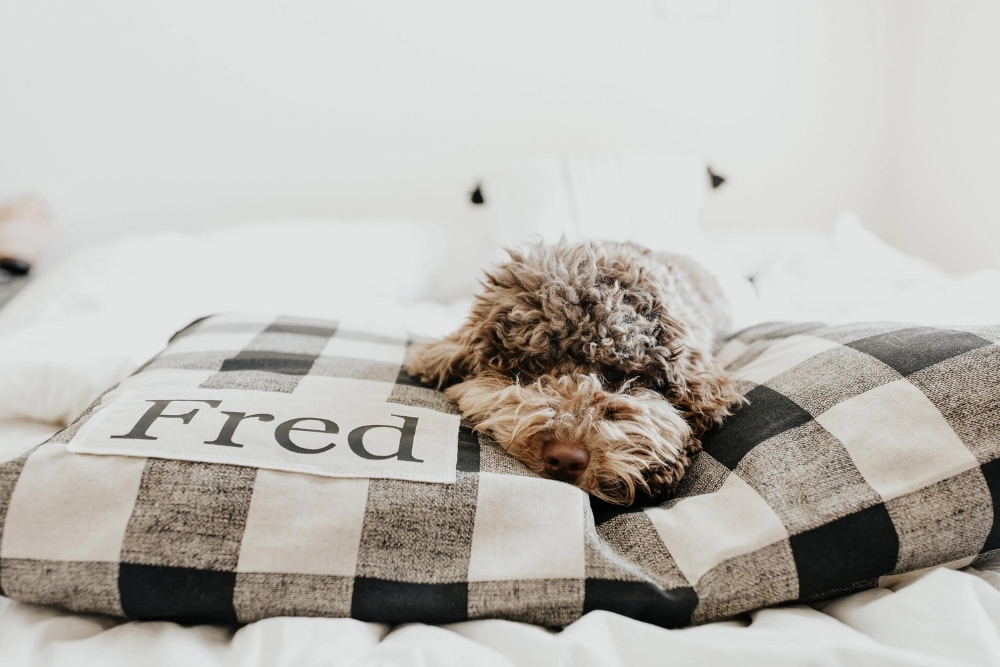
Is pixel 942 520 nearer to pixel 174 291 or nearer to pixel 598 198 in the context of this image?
pixel 598 198

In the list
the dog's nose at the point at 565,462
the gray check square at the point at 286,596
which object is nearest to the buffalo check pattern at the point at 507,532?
the gray check square at the point at 286,596

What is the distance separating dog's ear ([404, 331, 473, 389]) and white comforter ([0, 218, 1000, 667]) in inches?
29.9

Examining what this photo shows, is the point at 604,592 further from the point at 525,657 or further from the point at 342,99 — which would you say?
the point at 342,99

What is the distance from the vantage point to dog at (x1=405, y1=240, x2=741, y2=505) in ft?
4.79

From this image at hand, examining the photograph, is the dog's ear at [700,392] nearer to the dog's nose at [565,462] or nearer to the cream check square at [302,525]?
the dog's nose at [565,462]

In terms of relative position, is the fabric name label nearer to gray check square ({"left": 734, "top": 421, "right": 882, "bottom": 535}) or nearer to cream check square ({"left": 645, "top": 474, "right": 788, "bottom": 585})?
cream check square ({"left": 645, "top": 474, "right": 788, "bottom": 585})

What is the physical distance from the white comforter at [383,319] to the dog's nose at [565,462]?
1.35 ft

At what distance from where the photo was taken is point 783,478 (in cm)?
125

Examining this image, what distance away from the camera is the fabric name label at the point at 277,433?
123 centimetres

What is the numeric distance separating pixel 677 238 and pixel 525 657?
2487 millimetres

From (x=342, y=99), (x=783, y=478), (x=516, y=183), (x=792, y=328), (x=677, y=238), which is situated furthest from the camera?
(x=342, y=99)

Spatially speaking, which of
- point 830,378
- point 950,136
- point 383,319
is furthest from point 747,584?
point 950,136

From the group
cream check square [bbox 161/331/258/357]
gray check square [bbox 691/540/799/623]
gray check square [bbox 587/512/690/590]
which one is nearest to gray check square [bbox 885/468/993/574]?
gray check square [bbox 691/540/799/623]

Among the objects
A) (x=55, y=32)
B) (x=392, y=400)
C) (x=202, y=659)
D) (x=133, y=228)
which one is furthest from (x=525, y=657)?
(x=55, y=32)
